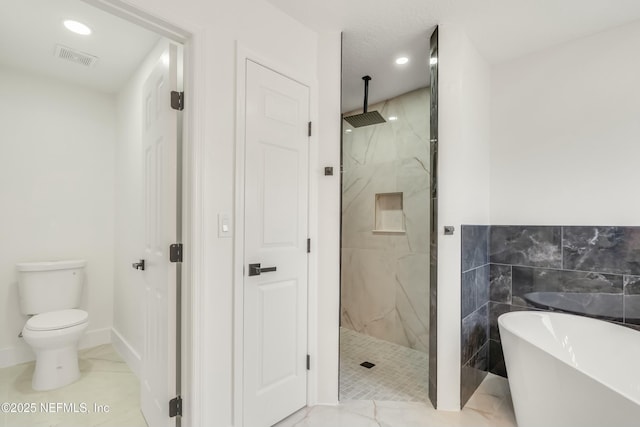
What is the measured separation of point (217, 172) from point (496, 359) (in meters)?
2.59

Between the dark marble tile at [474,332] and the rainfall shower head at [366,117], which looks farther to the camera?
the rainfall shower head at [366,117]

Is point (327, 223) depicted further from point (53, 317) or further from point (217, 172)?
point (53, 317)

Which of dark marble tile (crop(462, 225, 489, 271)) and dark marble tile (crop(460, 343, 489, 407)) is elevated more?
dark marble tile (crop(462, 225, 489, 271))

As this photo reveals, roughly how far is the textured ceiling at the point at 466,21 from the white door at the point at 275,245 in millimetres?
516

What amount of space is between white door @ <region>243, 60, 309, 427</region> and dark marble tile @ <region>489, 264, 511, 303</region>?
1.62 m

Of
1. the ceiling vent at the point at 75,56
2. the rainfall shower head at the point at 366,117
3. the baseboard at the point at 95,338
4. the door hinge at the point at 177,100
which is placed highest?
the ceiling vent at the point at 75,56

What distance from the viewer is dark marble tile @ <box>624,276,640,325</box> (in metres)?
1.98

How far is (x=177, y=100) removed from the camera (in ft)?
5.13

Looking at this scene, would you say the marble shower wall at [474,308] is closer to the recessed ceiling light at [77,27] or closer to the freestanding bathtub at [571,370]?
the freestanding bathtub at [571,370]

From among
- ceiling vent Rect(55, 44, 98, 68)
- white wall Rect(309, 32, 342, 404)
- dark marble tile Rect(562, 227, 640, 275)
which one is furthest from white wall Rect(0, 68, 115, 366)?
dark marble tile Rect(562, 227, 640, 275)

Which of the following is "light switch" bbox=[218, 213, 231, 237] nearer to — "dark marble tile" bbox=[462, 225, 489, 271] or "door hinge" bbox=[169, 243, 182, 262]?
"door hinge" bbox=[169, 243, 182, 262]

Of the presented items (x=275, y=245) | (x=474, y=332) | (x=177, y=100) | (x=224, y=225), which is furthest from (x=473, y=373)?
(x=177, y=100)

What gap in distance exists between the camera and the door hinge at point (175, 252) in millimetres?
1534

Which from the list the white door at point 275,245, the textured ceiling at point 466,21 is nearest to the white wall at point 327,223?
the white door at point 275,245
